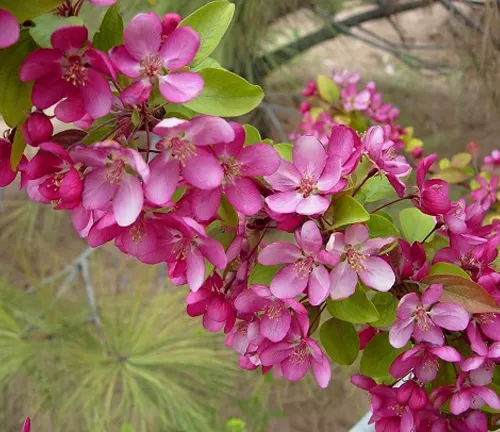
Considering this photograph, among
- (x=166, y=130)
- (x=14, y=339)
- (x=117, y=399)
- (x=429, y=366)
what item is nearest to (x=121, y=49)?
(x=166, y=130)

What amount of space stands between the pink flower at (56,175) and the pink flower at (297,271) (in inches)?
4.5

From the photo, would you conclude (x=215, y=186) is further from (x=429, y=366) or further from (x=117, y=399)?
(x=117, y=399)

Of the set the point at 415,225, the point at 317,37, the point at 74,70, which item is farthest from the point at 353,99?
the point at 74,70

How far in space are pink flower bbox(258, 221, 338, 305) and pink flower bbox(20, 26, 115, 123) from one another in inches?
5.1

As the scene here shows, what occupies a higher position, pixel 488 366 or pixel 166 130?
pixel 166 130

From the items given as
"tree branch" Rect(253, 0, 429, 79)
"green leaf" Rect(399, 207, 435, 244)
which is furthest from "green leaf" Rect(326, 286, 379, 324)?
"tree branch" Rect(253, 0, 429, 79)

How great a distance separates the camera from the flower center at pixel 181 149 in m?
0.28

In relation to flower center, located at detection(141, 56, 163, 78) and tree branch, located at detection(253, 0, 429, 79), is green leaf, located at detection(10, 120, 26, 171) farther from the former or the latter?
tree branch, located at detection(253, 0, 429, 79)

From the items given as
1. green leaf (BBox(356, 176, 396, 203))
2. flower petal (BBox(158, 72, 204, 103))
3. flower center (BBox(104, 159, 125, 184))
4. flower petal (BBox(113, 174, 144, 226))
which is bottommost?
green leaf (BBox(356, 176, 396, 203))

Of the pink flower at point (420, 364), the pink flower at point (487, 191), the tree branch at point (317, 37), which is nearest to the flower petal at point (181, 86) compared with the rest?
the pink flower at point (420, 364)

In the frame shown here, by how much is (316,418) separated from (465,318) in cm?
96

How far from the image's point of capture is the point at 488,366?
1.28 ft

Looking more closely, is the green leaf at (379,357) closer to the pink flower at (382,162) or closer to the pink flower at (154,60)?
the pink flower at (382,162)

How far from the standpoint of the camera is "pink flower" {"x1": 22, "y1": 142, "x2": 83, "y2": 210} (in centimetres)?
28
